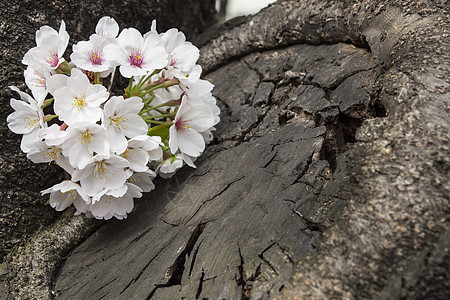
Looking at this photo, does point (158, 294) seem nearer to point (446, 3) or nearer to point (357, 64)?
point (357, 64)

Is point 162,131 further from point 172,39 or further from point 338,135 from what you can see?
point 338,135

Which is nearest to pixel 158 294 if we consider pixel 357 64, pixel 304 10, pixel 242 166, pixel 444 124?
pixel 242 166

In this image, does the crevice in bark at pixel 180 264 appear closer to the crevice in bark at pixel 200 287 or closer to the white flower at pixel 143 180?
the crevice in bark at pixel 200 287

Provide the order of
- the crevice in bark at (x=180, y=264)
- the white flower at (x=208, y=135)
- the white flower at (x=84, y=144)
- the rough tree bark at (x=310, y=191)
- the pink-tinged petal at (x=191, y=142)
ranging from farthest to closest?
1. the white flower at (x=208, y=135)
2. the pink-tinged petal at (x=191, y=142)
3. the white flower at (x=84, y=144)
4. the crevice in bark at (x=180, y=264)
5. the rough tree bark at (x=310, y=191)

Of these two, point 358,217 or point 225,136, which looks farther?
point 225,136

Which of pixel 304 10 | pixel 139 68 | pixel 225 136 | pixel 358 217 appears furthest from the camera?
pixel 304 10

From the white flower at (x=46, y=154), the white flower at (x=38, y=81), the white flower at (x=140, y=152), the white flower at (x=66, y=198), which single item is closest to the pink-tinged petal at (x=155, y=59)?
the white flower at (x=140, y=152)

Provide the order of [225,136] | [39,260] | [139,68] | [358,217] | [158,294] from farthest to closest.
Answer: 1. [225,136]
2. [39,260]
3. [139,68]
4. [158,294]
5. [358,217]

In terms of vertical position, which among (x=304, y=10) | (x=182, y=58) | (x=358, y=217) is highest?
(x=182, y=58)
